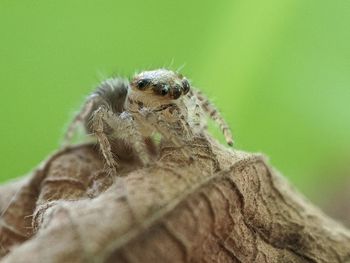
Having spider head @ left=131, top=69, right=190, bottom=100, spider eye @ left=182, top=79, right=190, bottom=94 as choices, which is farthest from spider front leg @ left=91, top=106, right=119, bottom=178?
spider eye @ left=182, top=79, right=190, bottom=94

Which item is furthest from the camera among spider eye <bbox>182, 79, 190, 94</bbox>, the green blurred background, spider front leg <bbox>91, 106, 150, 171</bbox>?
the green blurred background

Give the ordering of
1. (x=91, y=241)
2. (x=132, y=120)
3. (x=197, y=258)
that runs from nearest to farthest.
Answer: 1. (x=91, y=241)
2. (x=197, y=258)
3. (x=132, y=120)

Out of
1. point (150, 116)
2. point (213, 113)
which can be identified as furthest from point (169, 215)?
point (213, 113)

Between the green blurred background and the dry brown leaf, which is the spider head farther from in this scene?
the green blurred background

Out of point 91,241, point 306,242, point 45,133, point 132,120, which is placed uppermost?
point 45,133

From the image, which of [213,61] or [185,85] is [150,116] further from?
[213,61]

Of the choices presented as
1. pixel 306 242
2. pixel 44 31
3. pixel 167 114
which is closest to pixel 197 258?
pixel 306 242

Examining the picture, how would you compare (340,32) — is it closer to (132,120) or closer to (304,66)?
(304,66)
